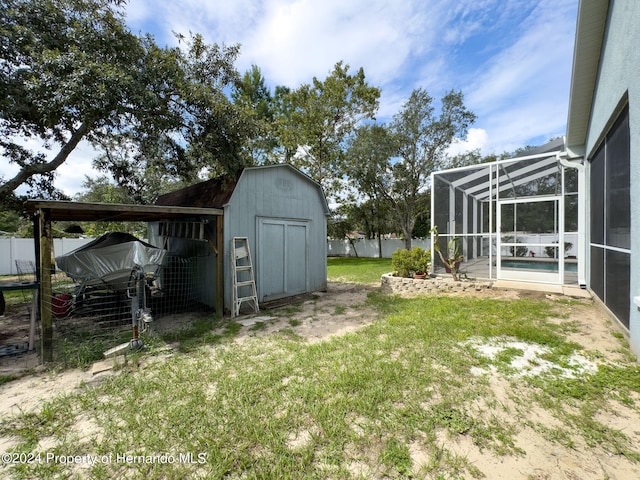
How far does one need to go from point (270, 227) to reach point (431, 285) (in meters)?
4.40

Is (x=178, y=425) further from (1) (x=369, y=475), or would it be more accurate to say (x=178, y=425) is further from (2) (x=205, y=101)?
(2) (x=205, y=101)

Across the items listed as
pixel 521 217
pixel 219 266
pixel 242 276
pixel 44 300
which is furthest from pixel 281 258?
pixel 521 217

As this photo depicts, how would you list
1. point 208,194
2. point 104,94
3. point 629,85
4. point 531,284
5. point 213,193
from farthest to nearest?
point 531,284 < point 208,194 < point 213,193 < point 104,94 < point 629,85

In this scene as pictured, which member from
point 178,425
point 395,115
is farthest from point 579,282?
point 395,115

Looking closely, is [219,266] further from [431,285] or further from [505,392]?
[431,285]

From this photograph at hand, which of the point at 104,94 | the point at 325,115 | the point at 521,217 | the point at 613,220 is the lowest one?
the point at 613,220

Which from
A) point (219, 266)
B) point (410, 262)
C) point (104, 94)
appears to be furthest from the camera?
point (410, 262)

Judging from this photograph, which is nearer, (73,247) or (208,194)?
(208,194)

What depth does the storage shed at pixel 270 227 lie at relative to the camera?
5.73 meters

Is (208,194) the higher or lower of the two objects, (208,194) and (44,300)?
the higher

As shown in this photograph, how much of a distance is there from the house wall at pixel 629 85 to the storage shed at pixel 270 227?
5560mm

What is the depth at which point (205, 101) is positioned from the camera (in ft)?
19.2

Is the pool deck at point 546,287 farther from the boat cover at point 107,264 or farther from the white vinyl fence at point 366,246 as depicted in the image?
the white vinyl fence at point 366,246

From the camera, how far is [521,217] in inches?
285
